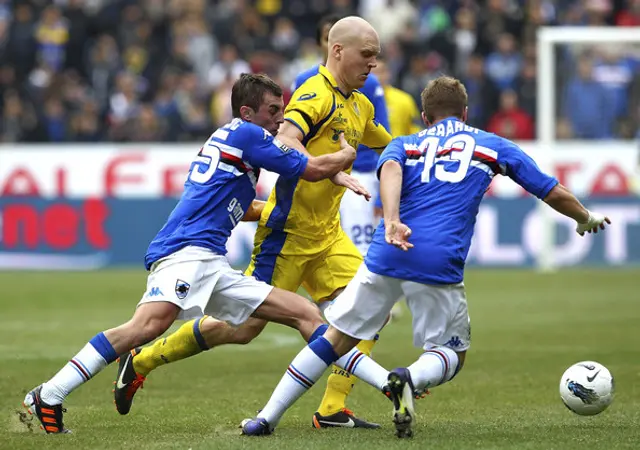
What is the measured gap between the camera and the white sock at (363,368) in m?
7.25

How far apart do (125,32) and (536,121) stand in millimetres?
7692

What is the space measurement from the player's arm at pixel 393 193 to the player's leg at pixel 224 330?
51.1 inches

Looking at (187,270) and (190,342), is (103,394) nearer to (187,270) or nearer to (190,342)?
(190,342)

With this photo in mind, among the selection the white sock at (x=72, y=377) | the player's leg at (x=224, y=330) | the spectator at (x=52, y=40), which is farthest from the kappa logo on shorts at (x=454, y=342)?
the spectator at (x=52, y=40)

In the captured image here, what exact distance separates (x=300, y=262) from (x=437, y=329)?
1381mm

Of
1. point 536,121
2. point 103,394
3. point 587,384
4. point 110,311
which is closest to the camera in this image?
point 587,384

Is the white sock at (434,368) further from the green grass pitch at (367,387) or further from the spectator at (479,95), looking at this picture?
the spectator at (479,95)

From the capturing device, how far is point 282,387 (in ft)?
23.3

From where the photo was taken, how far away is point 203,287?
290 inches

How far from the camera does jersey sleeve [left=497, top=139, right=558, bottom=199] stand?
6992 millimetres

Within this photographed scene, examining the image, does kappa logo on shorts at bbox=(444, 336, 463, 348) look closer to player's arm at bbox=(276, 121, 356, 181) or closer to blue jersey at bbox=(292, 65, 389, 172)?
player's arm at bbox=(276, 121, 356, 181)

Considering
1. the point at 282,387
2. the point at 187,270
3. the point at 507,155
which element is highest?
the point at 507,155

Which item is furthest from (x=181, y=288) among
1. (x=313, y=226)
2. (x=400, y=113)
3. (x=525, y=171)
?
(x=400, y=113)

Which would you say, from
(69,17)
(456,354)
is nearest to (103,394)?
(456,354)
